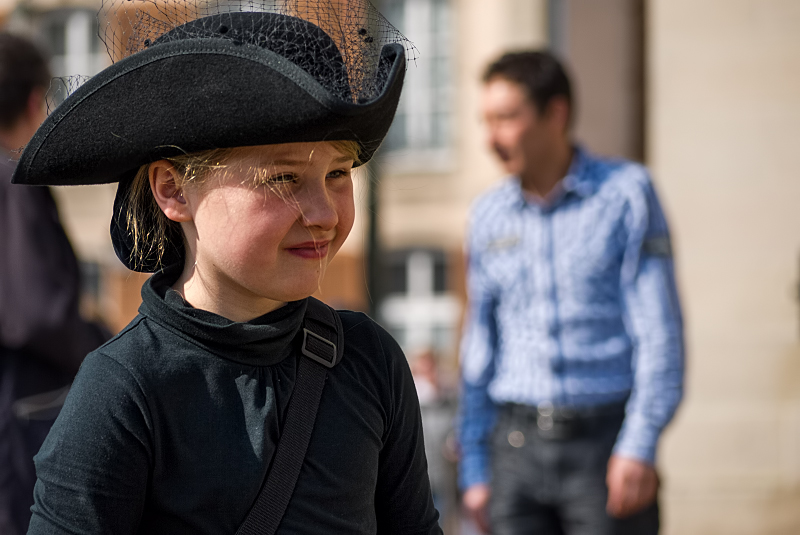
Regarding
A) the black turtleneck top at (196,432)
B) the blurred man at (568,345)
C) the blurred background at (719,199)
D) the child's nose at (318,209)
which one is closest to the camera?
the black turtleneck top at (196,432)

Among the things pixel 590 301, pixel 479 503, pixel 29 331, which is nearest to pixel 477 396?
pixel 479 503

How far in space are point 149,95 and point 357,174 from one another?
0.52 metres

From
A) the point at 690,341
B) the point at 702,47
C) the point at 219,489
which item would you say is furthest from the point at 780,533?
the point at 219,489

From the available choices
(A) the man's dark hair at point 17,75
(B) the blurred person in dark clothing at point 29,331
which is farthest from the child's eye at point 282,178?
(A) the man's dark hair at point 17,75

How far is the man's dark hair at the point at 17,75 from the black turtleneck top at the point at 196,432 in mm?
1744

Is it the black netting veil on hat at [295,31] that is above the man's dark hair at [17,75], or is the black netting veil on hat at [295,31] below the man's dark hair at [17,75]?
below

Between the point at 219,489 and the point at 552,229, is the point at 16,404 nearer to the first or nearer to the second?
the point at 219,489

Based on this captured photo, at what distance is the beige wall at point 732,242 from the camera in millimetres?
5609

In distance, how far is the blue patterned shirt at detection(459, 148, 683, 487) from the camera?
123 inches

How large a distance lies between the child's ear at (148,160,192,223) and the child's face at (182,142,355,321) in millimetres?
16

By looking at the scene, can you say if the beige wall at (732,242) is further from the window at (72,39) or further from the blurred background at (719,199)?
the window at (72,39)

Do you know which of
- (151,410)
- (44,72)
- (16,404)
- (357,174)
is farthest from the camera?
(44,72)

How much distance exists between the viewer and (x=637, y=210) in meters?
3.19

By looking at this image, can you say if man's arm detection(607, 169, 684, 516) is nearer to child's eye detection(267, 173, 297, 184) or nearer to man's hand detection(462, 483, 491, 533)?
man's hand detection(462, 483, 491, 533)
